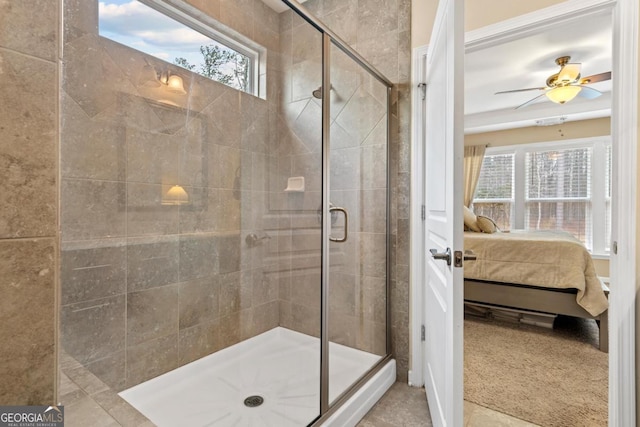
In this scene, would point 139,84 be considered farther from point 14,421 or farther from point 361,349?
point 361,349

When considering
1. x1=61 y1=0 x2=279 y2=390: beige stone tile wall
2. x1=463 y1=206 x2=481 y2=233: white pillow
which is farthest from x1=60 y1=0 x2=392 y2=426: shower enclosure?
x1=463 y1=206 x2=481 y2=233: white pillow

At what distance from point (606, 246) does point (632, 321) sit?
4.73 meters

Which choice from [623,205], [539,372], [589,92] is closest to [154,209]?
[623,205]

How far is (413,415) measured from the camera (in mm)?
1748

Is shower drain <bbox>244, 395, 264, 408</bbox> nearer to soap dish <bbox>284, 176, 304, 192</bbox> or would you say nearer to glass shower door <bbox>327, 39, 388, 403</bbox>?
glass shower door <bbox>327, 39, 388, 403</bbox>

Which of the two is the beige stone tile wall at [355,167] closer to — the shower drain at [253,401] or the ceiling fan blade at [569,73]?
the shower drain at [253,401]

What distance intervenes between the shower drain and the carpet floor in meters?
1.28

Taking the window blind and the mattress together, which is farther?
the window blind

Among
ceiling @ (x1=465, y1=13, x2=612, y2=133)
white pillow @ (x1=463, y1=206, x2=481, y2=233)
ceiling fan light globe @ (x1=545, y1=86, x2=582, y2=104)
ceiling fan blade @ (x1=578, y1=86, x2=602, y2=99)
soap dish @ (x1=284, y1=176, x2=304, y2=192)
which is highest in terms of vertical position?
ceiling @ (x1=465, y1=13, x2=612, y2=133)

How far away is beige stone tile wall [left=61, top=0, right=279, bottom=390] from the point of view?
55.8 inches

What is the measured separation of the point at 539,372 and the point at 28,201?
9.65 ft

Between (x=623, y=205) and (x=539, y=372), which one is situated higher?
(x=623, y=205)

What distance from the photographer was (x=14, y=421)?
493mm

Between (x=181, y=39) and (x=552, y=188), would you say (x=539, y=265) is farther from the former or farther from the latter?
(x=181, y=39)
